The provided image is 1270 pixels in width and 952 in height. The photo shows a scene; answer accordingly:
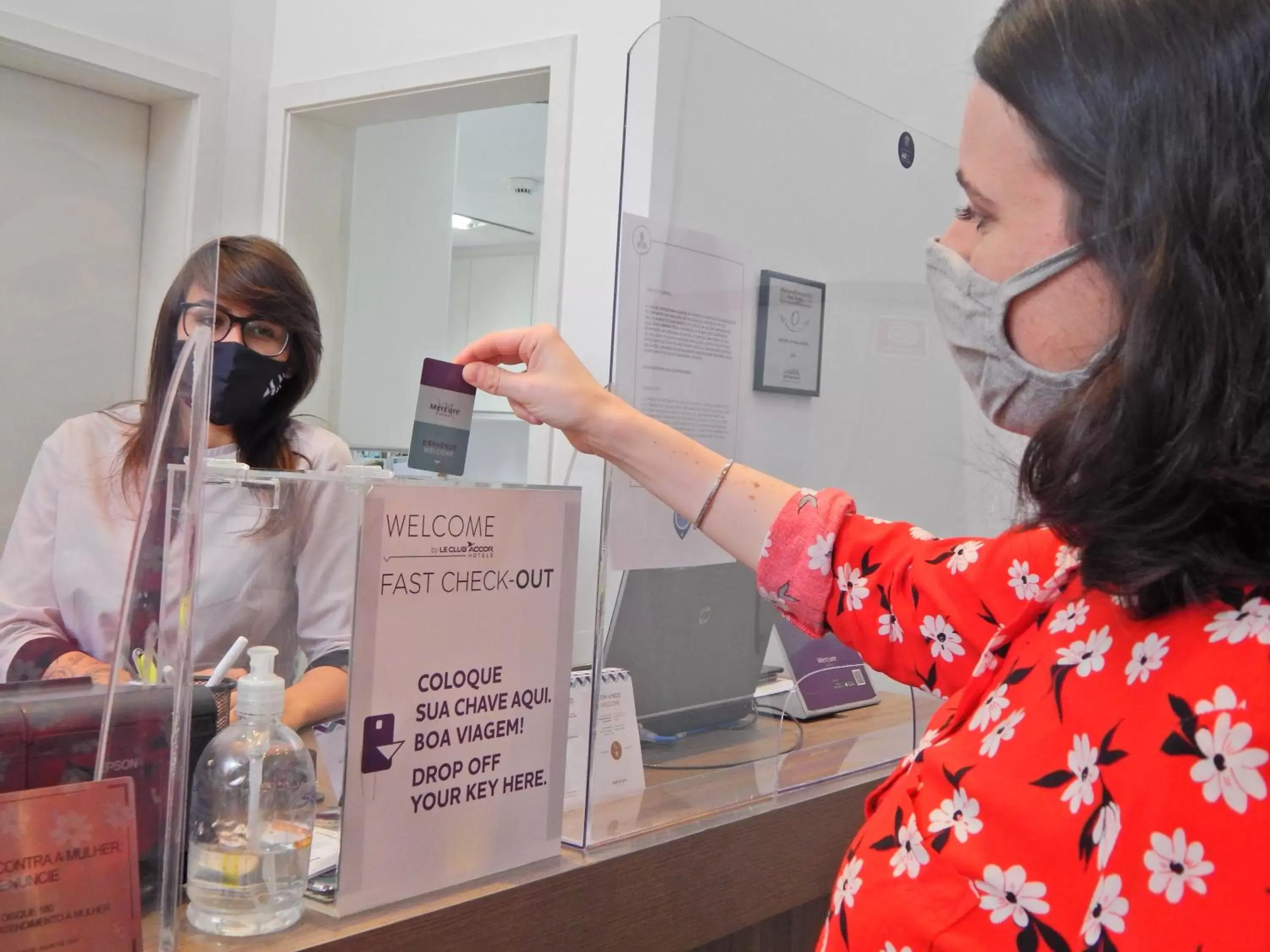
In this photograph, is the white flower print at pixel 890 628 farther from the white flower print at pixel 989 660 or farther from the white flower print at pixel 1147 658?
the white flower print at pixel 1147 658

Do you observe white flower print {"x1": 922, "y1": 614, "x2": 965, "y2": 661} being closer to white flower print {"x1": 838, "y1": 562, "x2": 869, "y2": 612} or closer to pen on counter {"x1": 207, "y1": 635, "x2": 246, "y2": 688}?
white flower print {"x1": 838, "y1": 562, "x2": 869, "y2": 612}

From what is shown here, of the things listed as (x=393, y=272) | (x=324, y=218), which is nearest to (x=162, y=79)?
(x=324, y=218)

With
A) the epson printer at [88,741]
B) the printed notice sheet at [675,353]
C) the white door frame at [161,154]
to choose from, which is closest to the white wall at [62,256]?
the white door frame at [161,154]

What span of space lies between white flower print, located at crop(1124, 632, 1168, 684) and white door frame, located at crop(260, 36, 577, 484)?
2.16 meters

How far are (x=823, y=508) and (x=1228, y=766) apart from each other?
539 millimetres

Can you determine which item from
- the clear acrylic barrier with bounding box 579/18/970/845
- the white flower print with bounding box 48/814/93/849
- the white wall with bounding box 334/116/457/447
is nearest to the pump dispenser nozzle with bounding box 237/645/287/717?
the white flower print with bounding box 48/814/93/849

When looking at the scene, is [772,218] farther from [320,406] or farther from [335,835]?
[320,406]

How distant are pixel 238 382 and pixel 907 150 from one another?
127 centimetres

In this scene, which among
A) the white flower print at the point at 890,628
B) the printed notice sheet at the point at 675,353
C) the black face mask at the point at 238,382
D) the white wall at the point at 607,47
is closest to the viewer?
the black face mask at the point at 238,382

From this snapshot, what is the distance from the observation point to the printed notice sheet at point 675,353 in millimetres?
1261

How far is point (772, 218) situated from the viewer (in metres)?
1.55

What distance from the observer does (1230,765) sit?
60 cm

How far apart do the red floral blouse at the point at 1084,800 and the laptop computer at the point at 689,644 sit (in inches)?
22.1

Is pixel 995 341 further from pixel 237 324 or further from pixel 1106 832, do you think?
pixel 237 324
